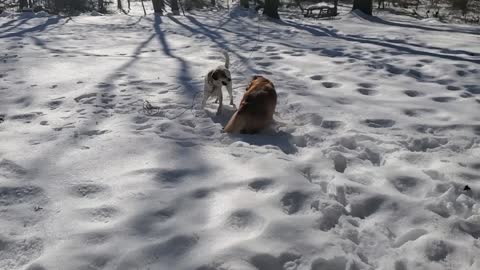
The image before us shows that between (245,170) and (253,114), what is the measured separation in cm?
100

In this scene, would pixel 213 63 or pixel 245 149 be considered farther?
pixel 213 63

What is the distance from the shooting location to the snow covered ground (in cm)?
241

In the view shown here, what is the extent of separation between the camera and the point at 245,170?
131 inches

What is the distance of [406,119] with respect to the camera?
A: 14.3ft

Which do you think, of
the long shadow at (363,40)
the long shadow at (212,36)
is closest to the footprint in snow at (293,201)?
the long shadow at (212,36)

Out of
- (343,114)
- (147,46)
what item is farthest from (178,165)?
(147,46)

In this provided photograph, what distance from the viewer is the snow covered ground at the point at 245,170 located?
7.92 feet

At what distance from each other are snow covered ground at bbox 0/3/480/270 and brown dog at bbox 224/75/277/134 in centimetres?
12

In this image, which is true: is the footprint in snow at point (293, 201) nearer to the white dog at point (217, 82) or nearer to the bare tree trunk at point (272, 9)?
the white dog at point (217, 82)

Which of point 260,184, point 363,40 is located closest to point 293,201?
point 260,184

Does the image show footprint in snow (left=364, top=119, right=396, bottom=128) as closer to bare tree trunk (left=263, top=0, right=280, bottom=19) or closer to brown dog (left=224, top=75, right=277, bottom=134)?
brown dog (left=224, top=75, right=277, bottom=134)

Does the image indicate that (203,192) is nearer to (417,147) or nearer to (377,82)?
(417,147)

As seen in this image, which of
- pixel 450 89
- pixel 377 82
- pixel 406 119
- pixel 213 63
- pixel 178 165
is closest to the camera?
pixel 178 165

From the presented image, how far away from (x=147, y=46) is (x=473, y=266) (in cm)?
822
